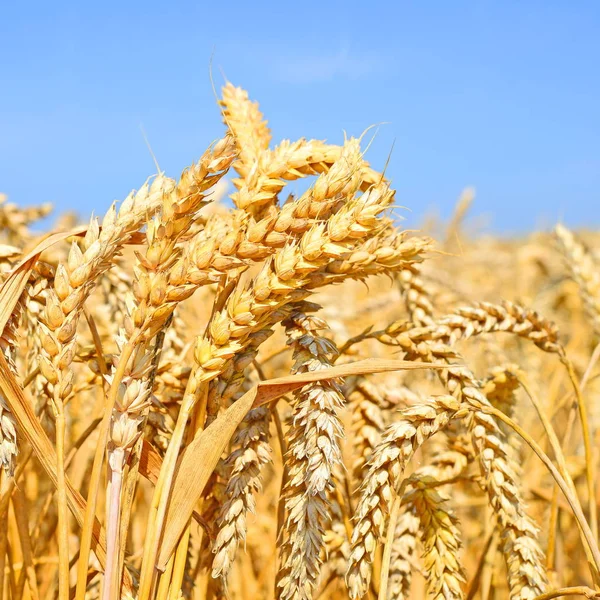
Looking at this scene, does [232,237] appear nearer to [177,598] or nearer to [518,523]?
[177,598]

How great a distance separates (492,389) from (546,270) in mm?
2879

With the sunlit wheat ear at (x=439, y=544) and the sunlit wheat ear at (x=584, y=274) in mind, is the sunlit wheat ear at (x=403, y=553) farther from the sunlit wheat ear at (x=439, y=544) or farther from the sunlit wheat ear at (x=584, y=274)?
the sunlit wheat ear at (x=584, y=274)

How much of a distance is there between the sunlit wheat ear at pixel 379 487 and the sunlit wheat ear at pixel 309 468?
47 mm

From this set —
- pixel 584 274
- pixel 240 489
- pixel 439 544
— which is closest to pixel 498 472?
pixel 439 544

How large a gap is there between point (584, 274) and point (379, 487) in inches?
57.9

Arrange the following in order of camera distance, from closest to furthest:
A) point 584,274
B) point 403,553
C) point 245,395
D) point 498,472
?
1. point 245,395
2. point 498,472
3. point 403,553
4. point 584,274

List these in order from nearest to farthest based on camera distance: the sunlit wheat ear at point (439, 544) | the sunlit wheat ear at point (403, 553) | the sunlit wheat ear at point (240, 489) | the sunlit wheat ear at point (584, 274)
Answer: the sunlit wheat ear at point (240, 489) < the sunlit wheat ear at point (439, 544) < the sunlit wheat ear at point (403, 553) < the sunlit wheat ear at point (584, 274)

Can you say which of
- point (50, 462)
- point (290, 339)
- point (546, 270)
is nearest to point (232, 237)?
point (290, 339)

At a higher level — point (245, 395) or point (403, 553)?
point (245, 395)

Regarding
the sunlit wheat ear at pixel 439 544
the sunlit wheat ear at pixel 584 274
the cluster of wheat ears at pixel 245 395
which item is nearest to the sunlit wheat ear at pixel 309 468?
the cluster of wheat ears at pixel 245 395

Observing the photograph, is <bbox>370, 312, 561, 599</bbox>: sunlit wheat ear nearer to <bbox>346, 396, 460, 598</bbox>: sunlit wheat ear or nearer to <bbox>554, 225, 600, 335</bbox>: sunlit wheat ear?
<bbox>346, 396, 460, 598</bbox>: sunlit wheat ear

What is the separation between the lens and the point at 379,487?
2.97 ft

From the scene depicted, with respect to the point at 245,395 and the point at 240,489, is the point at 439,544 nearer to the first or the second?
the point at 240,489

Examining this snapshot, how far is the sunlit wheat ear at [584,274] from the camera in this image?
2.05m
